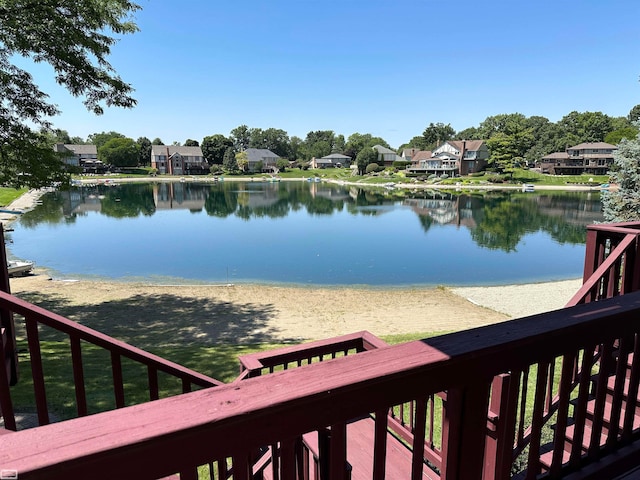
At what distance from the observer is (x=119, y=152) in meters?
97.7

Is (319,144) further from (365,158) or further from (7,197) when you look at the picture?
(7,197)

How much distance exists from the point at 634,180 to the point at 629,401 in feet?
37.5

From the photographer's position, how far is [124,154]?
98750mm

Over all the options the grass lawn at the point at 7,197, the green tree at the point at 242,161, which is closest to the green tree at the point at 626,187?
the grass lawn at the point at 7,197

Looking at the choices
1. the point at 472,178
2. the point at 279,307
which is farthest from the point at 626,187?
the point at 472,178

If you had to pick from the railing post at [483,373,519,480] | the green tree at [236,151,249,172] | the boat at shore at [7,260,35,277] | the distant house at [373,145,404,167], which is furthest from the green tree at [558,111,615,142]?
the railing post at [483,373,519,480]

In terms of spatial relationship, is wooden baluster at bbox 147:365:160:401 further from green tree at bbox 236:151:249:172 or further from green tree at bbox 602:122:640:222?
green tree at bbox 236:151:249:172

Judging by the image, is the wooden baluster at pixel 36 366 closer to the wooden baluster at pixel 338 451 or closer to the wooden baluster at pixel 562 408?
the wooden baluster at pixel 338 451

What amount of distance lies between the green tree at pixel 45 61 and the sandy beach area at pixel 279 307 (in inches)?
151

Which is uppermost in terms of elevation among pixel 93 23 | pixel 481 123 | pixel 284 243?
pixel 481 123

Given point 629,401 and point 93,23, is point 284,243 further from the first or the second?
point 629,401

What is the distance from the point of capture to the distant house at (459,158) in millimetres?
81000

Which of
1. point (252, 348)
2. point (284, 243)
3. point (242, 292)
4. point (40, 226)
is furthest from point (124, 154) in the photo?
point (252, 348)

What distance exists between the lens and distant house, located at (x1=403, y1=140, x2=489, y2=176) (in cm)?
8100
